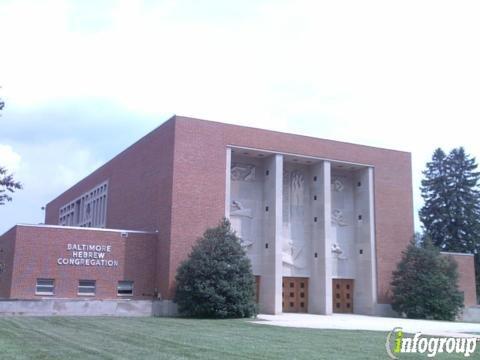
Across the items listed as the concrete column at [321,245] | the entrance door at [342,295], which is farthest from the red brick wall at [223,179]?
the entrance door at [342,295]

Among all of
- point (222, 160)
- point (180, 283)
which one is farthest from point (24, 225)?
point (222, 160)

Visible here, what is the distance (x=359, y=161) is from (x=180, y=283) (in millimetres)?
15643

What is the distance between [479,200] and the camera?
6244 centimetres

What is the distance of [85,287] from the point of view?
112 ft

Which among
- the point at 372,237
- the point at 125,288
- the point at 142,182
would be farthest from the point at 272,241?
the point at 142,182

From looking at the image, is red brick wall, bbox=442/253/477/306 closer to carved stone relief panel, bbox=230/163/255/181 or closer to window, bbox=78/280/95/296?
carved stone relief panel, bbox=230/163/255/181

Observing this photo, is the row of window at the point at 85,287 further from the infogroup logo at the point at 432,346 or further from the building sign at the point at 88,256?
the infogroup logo at the point at 432,346

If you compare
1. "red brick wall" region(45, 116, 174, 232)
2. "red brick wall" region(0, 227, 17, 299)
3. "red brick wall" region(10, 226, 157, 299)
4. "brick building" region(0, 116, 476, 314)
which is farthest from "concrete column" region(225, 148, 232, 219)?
"red brick wall" region(0, 227, 17, 299)

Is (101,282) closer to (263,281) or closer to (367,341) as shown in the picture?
(263,281)

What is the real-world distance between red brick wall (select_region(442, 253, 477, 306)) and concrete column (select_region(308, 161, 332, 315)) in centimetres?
1116

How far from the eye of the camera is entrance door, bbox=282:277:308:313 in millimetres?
39656

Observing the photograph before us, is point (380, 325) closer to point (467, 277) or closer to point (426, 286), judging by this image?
point (426, 286)

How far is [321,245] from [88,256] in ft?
48.2

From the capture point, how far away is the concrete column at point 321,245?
3853cm
